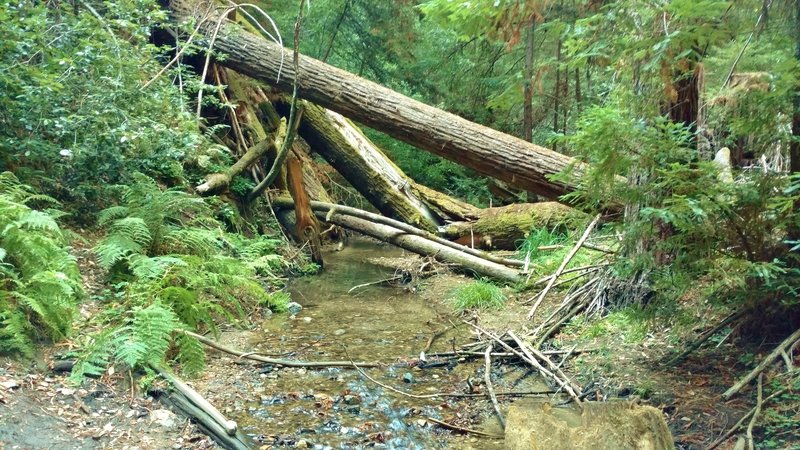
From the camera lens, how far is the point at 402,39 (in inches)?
533

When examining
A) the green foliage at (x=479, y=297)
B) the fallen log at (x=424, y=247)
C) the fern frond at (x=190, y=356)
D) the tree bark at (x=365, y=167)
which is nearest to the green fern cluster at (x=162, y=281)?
the fern frond at (x=190, y=356)

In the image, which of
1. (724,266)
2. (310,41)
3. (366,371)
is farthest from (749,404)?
(310,41)

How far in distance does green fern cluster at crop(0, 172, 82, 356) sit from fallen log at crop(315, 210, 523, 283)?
4.96 meters

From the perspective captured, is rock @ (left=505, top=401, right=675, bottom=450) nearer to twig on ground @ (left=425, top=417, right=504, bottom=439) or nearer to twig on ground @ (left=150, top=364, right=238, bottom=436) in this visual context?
twig on ground @ (left=425, top=417, right=504, bottom=439)

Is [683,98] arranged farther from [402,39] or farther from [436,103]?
[436,103]

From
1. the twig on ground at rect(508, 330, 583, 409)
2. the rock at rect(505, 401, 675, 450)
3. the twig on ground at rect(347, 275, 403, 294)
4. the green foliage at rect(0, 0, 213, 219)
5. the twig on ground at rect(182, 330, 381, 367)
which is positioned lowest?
the twig on ground at rect(347, 275, 403, 294)

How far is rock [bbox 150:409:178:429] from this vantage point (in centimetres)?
372

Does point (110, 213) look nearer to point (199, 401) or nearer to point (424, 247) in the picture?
point (199, 401)

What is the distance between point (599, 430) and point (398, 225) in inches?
240

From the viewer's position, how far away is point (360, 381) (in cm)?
480

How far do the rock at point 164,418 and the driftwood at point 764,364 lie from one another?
354 cm

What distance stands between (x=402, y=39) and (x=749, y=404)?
37.9 feet

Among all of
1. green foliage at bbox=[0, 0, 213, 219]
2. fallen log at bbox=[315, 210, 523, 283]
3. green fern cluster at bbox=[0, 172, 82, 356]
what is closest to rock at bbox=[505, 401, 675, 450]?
green fern cluster at bbox=[0, 172, 82, 356]

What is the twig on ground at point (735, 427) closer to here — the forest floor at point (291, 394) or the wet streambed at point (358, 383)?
the forest floor at point (291, 394)
